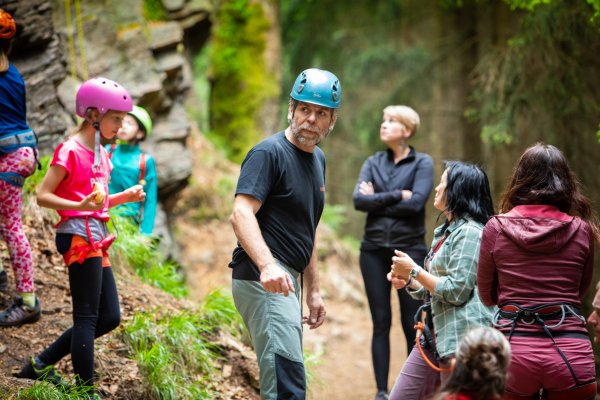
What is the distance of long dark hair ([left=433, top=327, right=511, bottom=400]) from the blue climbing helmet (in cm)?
174

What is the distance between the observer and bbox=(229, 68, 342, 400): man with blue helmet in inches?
141

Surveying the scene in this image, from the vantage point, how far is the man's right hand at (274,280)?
3.37 m

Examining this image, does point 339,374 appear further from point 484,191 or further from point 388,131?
point 484,191

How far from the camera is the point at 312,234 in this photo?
403cm

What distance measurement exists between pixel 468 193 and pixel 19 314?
11.1ft

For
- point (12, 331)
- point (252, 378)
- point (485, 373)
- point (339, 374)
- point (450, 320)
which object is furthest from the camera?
point (339, 374)

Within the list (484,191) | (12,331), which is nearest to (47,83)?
(12,331)

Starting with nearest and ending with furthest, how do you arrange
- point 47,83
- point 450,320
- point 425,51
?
point 450,320 → point 47,83 → point 425,51

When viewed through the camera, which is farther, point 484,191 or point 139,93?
point 139,93

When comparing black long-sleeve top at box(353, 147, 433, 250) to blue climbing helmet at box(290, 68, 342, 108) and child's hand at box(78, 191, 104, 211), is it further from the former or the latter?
child's hand at box(78, 191, 104, 211)

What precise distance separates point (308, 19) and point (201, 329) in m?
9.09

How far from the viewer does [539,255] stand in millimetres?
3396

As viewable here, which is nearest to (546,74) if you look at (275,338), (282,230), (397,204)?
(397,204)

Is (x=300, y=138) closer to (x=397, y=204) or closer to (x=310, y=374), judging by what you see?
(x=397, y=204)
